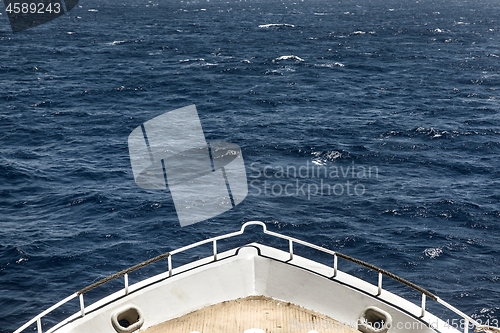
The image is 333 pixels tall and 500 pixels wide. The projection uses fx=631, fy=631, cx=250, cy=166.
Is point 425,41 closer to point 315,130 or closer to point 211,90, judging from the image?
point 211,90

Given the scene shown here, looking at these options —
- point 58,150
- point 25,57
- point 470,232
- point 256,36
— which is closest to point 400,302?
point 470,232

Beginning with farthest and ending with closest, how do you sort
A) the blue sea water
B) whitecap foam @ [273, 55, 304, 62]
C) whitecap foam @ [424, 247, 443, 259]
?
whitecap foam @ [273, 55, 304, 62]
whitecap foam @ [424, 247, 443, 259]
the blue sea water

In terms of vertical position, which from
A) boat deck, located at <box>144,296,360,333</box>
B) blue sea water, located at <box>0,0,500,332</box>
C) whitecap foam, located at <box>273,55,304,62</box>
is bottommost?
whitecap foam, located at <box>273,55,304,62</box>

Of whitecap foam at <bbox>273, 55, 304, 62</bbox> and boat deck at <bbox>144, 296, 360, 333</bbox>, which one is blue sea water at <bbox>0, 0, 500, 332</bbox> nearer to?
whitecap foam at <bbox>273, 55, 304, 62</bbox>

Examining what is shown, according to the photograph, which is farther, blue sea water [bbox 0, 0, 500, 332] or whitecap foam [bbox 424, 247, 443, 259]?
whitecap foam [bbox 424, 247, 443, 259]

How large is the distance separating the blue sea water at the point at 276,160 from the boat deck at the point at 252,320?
693 inches

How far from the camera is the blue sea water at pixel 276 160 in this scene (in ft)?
137

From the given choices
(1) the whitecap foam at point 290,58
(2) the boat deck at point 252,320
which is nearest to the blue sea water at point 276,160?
(1) the whitecap foam at point 290,58

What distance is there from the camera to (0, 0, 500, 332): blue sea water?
137 feet

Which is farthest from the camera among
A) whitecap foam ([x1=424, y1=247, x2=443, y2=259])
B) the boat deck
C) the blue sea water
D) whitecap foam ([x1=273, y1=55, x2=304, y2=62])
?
whitecap foam ([x1=273, y1=55, x2=304, y2=62])

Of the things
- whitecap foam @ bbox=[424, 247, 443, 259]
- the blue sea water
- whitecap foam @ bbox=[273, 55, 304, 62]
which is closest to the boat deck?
the blue sea water

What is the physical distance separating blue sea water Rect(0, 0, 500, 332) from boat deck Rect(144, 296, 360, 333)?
17.6m

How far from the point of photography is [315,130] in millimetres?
69812

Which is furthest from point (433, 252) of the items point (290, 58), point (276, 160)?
point (290, 58)
